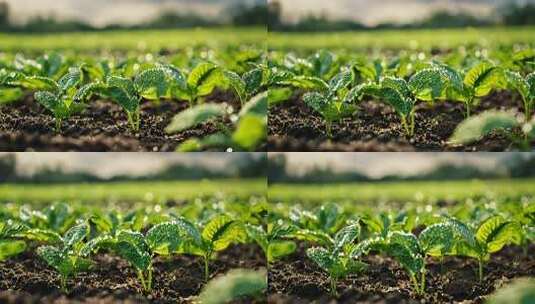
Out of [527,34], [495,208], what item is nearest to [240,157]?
[495,208]

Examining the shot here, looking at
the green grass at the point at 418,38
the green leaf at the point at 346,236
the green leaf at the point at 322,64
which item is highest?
the green grass at the point at 418,38

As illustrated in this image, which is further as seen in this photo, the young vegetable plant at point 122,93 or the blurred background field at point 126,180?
the blurred background field at point 126,180

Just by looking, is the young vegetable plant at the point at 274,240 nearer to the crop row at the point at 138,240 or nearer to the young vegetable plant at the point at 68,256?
the crop row at the point at 138,240

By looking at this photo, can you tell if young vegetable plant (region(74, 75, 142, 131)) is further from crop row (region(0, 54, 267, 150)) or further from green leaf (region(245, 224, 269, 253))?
green leaf (region(245, 224, 269, 253))

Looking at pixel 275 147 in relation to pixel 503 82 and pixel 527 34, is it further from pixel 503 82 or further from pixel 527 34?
Result: pixel 527 34

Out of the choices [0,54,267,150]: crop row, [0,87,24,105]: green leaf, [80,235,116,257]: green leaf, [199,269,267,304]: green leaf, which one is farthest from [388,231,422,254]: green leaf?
[0,87,24,105]: green leaf

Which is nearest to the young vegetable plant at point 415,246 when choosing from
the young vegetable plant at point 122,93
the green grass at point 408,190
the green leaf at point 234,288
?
the green leaf at point 234,288

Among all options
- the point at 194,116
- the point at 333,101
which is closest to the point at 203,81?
the point at 194,116

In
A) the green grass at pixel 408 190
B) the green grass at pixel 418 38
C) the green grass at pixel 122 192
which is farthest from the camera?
the green grass at pixel 122 192
